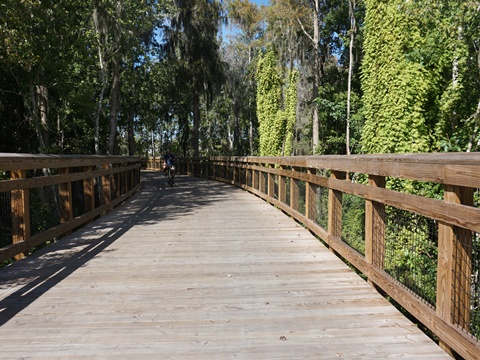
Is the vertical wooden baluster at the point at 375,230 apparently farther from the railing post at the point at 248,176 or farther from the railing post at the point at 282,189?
the railing post at the point at 248,176

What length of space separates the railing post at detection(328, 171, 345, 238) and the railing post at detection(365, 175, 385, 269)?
107cm

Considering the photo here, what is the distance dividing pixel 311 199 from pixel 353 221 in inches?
51.6

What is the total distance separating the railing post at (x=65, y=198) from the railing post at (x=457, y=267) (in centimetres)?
531

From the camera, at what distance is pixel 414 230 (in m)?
3.69

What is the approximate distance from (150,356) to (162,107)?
37784 millimetres

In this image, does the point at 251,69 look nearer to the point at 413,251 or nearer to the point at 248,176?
the point at 248,176

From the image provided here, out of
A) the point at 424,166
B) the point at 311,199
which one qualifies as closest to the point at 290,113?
the point at 311,199

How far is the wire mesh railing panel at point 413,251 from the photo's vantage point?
3305mm

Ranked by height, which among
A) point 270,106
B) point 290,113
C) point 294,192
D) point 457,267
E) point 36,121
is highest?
point 290,113

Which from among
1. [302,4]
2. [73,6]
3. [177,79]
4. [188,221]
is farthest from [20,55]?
[302,4]

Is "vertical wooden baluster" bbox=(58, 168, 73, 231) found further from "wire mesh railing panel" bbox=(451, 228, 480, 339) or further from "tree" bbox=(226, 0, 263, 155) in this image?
"tree" bbox=(226, 0, 263, 155)

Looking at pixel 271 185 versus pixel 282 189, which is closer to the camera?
pixel 282 189

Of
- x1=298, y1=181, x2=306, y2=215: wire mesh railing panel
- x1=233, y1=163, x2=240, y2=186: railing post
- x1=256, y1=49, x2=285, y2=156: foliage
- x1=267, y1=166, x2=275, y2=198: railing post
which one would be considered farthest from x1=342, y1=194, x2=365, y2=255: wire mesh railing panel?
x1=256, y1=49, x2=285, y2=156: foliage

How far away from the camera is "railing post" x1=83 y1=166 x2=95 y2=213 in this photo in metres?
7.53
